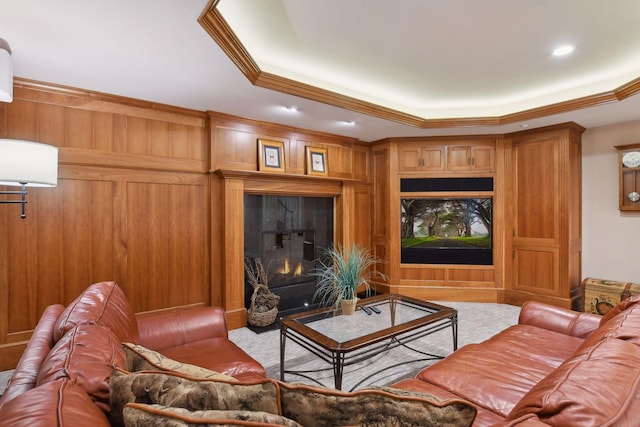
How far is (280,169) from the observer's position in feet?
12.6

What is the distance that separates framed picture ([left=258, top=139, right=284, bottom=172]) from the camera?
369 centimetres

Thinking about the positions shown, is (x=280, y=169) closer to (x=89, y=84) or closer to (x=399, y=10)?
(x=89, y=84)

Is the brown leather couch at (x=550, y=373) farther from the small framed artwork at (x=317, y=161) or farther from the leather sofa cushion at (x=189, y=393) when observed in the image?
the small framed artwork at (x=317, y=161)

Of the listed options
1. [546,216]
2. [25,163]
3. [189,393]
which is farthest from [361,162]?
[189,393]

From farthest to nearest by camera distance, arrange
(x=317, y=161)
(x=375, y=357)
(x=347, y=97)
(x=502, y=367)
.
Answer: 1. (x=317, y=161)
2. (x=347, y=97)
3. (x=375, y=357)
4. (x=502, y=367)

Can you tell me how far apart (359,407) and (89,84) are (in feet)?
10.3

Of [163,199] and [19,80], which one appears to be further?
[163,199]

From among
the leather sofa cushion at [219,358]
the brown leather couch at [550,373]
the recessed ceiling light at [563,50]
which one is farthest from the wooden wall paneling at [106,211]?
the recessed ceiling light at [563,50]

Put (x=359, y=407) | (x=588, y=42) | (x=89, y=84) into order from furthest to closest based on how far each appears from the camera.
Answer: (x=89, y=84), (x=588, y=42), (x=359, y=407)

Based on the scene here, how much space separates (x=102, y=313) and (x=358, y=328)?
151 cm

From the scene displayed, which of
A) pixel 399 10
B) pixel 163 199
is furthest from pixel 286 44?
pixel 163 199

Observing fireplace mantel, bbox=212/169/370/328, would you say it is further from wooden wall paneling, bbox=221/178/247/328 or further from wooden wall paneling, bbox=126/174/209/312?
wooden wall paneling, bbox=126/174/209/312

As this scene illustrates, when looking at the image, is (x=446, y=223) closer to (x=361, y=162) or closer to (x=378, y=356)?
(x=361, y=162)

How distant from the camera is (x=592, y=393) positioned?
0.78 metres
